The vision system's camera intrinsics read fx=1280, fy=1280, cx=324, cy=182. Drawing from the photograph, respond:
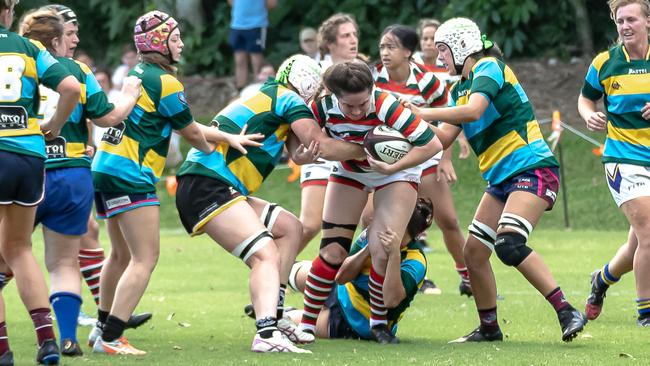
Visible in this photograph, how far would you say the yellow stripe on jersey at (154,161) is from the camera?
8.13 meters

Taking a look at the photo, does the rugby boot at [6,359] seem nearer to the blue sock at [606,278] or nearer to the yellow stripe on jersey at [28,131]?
the yellow stripe on jersey at [28,131]

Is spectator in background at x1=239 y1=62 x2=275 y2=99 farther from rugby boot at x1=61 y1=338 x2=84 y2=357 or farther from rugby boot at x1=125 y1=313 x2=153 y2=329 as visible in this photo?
rugby boot at x1=61 y1=338 x2=84 y2=357

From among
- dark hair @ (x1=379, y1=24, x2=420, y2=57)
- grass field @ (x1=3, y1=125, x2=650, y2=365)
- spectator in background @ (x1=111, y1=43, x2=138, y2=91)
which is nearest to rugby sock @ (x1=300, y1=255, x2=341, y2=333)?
grass field @ (x1=3, y1=125, x2=650, y2=365)

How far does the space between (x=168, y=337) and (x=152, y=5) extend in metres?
14.3

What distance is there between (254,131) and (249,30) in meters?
12.7

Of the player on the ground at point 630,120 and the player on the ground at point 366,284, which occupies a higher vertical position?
the player on the ground at point 630,120

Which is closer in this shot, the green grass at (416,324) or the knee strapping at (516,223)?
Result: the green grass at (416,324)

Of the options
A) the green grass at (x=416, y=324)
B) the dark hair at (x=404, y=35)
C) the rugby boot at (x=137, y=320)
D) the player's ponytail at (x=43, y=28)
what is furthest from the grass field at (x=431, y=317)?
the dark hair at (x=404, y=35)

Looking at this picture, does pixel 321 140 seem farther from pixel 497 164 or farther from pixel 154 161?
pixel 497 164

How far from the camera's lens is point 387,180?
8312mm

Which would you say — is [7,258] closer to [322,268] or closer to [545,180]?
[322,268]

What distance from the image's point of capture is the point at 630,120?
887 cm

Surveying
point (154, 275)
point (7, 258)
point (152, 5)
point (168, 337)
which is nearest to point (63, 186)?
point (7, 258)

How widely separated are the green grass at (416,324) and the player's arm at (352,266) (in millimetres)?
431
